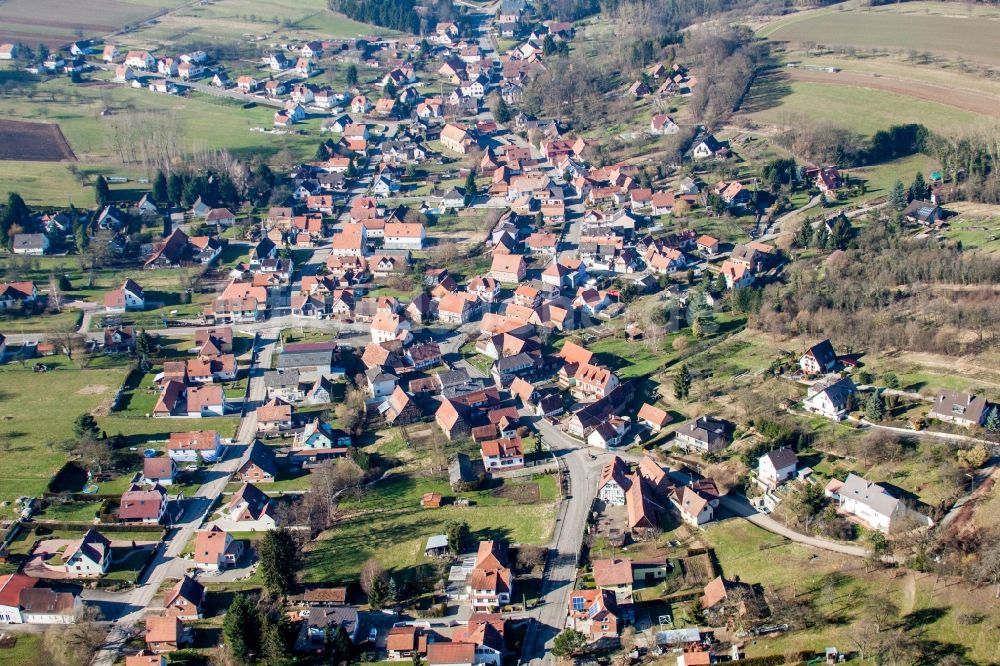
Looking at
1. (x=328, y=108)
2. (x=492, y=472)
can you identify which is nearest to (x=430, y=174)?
(x=328, y=108)

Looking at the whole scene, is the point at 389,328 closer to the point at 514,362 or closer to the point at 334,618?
the point at 514,362

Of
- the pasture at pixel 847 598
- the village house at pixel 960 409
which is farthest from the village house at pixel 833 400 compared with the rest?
the pasture at pixel 847 598

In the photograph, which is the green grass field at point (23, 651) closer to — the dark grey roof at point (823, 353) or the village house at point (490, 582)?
the village house at point (490, 582)

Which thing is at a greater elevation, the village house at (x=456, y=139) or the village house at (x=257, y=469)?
the village house at (x=456, y=139)

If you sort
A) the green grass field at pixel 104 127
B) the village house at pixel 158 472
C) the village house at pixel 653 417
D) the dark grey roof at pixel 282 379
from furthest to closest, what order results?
the green grass field at pixel 104 127 → the dark grey roof at pixel 282 379 → the village house at pixel 653 417 → the village house at pixel 158 472

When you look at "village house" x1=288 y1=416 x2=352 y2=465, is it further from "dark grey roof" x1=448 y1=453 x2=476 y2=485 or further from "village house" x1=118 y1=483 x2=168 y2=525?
"village house" x1=118 y1=483 x2=168 y2=525

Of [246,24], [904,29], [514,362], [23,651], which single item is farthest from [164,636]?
[246,24]

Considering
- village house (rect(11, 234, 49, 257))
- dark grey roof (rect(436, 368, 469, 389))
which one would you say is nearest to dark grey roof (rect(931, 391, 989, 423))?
dark grey roof (rect(436, 368, 469, 389))
